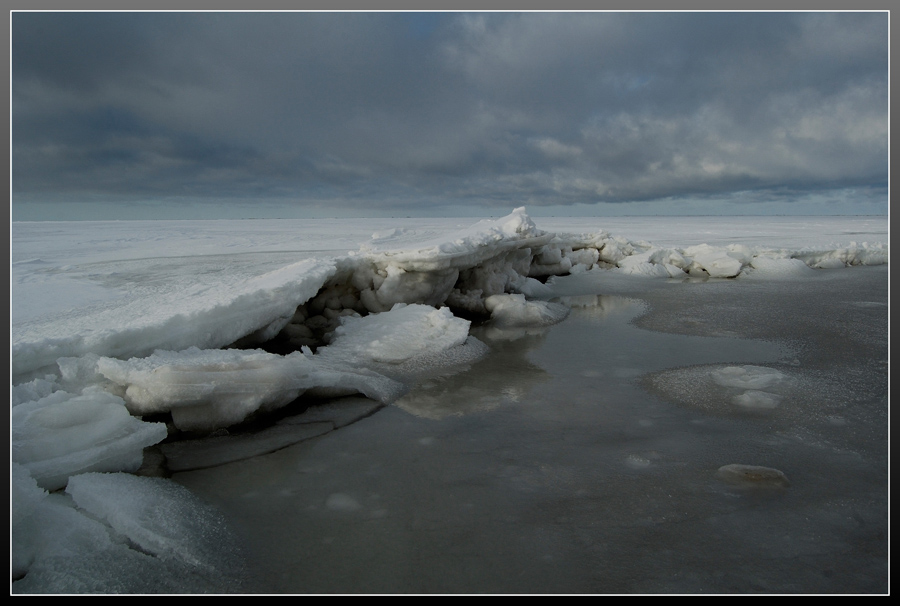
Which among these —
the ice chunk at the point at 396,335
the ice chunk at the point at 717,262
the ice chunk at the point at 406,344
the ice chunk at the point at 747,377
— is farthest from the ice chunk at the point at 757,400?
the ice chunk at the point at 717,262

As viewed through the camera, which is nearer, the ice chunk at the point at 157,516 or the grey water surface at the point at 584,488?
the grey water surface at the point at 584,488

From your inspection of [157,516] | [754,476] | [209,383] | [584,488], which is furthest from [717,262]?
[157,516]

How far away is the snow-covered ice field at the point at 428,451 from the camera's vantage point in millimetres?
A: 1681

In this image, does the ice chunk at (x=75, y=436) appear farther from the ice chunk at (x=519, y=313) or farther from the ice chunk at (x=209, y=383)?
the ice chunk at (x=519, y=313)

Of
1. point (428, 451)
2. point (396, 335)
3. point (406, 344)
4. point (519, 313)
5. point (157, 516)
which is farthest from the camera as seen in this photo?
point (519, 313)

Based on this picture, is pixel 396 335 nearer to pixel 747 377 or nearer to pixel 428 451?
pixel 428 451

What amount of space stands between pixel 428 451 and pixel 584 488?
2.56 ft

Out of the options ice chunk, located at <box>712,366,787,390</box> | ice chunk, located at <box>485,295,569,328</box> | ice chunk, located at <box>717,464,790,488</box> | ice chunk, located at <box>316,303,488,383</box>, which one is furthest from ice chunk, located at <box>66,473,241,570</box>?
ice chunk, located at <box>485,295,569,328</box>

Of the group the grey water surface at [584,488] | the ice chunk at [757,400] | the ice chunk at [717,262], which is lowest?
the grey water surface at [584,488]

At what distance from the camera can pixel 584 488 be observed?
215 centimetres

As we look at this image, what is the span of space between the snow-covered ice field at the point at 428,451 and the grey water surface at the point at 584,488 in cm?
1

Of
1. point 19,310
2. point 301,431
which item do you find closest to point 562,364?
point 301,431

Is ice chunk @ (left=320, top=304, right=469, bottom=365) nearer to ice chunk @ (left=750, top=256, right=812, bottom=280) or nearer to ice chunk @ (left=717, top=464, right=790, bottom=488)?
ice chunk @ (left=717, top=464, right=790, bottom=488)
